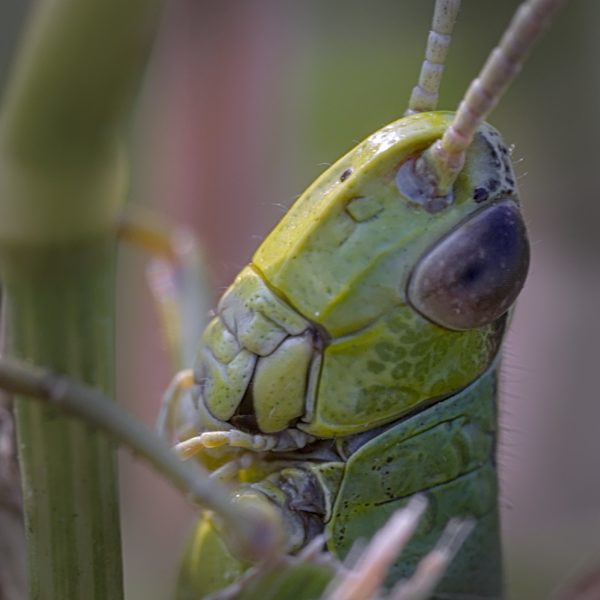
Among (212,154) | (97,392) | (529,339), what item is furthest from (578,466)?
(97,392)

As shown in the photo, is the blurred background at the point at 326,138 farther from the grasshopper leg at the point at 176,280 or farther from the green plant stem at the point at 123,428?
the green plant stem at the point at 123,428

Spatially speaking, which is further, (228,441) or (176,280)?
(176,280)

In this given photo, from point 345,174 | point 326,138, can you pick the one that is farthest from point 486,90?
point 326,138

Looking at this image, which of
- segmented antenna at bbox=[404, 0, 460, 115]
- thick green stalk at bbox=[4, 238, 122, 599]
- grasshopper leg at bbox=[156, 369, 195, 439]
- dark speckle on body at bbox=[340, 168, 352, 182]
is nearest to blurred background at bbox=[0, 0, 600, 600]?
grasshopper leg at bbox=[156, 369, 195, 439]

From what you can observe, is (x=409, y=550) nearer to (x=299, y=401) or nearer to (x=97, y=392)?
(x=299, y=401)

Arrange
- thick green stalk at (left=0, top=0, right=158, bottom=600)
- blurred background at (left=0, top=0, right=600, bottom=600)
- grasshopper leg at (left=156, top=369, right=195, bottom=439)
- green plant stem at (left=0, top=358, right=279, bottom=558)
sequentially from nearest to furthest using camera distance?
thick green stalk at (left=0, top=0, right=158, bottom=600) → green plant stem at (left=0, top=358, right=279, bottom=558) → grasshopper leg at (left=156, top=369, right=195, bottom=439) → blurred background at (left=0, top=0, right=600, bottom=600)

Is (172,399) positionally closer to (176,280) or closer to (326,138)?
(176,280)

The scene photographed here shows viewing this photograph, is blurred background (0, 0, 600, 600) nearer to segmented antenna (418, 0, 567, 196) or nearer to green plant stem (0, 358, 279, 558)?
segmented antenna (418, 0, 567, 196)
